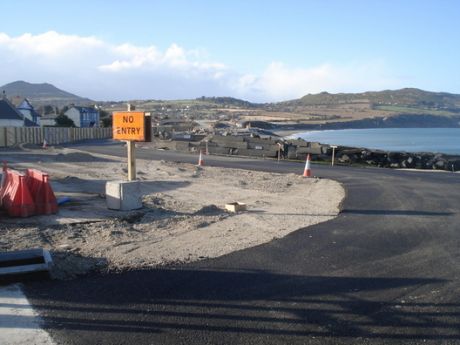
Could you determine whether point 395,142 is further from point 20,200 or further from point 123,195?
point 20,200

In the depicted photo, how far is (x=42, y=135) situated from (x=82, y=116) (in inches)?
1801

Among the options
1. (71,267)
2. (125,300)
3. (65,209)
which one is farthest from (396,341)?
(65,209)

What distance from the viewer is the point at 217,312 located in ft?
17.0

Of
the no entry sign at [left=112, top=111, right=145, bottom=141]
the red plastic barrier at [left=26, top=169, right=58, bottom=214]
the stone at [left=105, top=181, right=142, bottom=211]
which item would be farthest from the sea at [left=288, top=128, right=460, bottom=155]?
the red plastic barrier at [left=26, top=169, right=58, bottom=214]

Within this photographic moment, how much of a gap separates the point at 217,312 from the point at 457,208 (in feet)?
29.3

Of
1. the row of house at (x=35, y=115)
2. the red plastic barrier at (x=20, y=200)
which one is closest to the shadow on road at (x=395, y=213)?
the red plastic barrier at (x=20, y=200)

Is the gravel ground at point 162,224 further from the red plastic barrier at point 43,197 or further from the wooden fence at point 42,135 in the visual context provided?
the wooden fence at point 42,135

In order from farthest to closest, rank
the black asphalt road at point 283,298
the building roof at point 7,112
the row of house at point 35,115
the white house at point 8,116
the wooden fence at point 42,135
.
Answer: the row of house at point 35,115 → the building roof at point 7,112 → the white house at point 8,116 → the wooden fence at point 42,135 → the black asphalt road at point 283,298

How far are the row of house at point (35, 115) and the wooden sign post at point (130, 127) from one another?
5917 cm

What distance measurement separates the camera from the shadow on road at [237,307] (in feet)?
15.5

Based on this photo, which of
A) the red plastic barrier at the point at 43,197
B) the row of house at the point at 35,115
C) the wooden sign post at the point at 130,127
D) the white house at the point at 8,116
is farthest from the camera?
the row of house at the point at 35,115

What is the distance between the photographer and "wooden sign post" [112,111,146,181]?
10.6m

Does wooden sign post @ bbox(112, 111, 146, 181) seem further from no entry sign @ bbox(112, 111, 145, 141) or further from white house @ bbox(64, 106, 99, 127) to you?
white house @ bbox(64, 106, 99, 127)

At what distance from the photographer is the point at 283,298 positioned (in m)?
5.60
